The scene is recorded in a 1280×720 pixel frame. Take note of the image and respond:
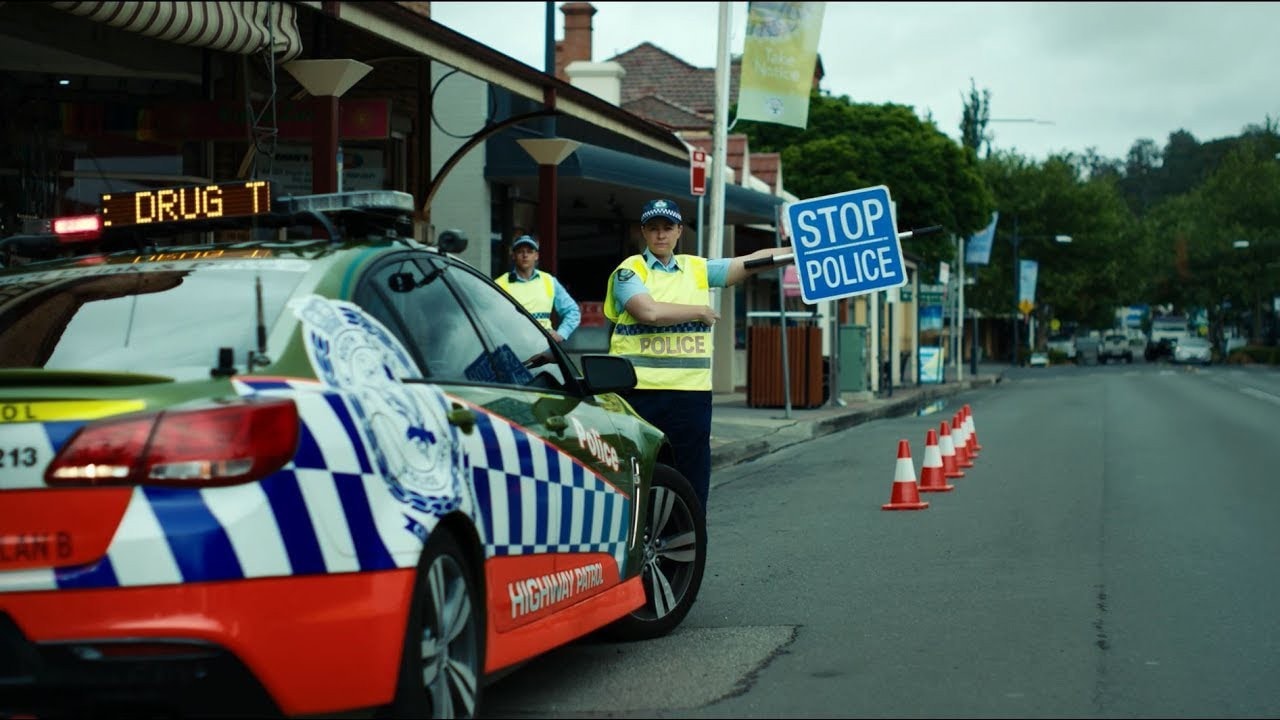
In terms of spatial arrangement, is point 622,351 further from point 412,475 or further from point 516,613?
point 412,475

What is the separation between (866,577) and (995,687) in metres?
2.79

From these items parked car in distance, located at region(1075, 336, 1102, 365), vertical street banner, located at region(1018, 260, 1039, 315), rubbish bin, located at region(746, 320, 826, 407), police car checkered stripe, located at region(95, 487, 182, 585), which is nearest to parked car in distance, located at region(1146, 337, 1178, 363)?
parked car in distance, located at region(1075, 336, 1102, 365)

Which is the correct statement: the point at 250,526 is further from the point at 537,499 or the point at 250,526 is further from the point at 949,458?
the point at 949,458

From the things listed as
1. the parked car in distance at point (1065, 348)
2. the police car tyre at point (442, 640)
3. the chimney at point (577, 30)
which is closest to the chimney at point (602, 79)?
the chimney at point (577, 30)

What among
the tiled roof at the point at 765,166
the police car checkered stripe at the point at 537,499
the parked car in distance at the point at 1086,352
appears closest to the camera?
the police car checkered stripe at the point at 537,499

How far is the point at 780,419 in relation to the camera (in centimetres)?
2291

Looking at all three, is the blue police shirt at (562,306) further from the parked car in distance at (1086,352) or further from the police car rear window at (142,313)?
the parked car in distance at (1086,352)

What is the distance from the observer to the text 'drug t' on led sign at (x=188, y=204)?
200 inches

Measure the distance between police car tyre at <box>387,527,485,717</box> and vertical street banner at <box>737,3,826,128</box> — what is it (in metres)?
14.2

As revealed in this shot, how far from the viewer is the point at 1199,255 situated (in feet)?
291

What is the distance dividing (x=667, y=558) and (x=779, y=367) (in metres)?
19.2

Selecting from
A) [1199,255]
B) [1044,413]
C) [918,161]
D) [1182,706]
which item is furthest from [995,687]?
[1199,255]

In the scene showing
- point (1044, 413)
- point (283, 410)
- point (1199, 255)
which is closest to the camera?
point (283, 410)

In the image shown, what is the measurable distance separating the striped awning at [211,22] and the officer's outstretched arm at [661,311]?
360cm
